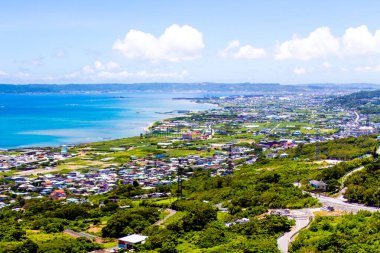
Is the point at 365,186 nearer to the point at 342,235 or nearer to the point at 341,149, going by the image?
the point at 342,235

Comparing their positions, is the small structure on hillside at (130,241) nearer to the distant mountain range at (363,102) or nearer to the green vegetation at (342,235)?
the green vegetation at (342,235)

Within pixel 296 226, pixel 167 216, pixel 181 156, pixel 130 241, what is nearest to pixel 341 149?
pixel 181 156

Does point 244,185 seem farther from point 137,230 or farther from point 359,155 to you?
point 359,155

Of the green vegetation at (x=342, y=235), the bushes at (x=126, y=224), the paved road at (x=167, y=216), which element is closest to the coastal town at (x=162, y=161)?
the bushes at (x=126, y=224)

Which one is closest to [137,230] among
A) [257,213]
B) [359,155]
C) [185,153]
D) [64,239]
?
[64,239]

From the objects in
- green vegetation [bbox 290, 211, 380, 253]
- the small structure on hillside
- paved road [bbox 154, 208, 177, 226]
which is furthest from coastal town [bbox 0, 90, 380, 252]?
paved road [bbox 154, 208, 177, 226]
